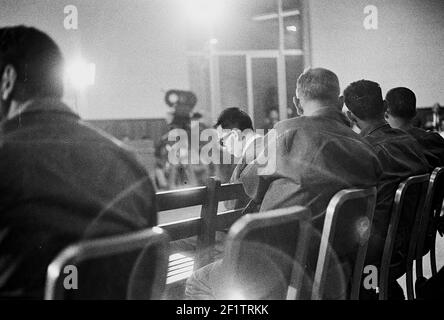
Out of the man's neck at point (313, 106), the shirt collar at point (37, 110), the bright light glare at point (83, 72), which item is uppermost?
the bright light glare at point (83, 72)

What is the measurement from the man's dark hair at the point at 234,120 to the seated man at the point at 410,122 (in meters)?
0.81

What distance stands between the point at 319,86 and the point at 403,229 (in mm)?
681

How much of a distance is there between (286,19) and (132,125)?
405cm

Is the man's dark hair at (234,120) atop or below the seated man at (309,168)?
atop

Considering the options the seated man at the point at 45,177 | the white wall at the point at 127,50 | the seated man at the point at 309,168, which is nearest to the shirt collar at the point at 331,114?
the seated man at the point at 309,168

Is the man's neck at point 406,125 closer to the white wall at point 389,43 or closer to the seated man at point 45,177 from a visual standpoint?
the seated man at point 45,177

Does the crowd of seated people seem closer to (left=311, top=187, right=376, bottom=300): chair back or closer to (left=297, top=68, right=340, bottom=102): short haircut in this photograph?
(left=311, top=187, right=376, bottom=300): chair back

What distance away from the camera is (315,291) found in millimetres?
1159

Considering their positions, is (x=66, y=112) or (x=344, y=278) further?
(x=344, y=278)

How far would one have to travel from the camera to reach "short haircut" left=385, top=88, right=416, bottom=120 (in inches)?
95.1

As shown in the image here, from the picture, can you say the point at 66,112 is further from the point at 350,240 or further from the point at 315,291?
the point at 350,240

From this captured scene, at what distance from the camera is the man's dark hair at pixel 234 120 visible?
2.77 m

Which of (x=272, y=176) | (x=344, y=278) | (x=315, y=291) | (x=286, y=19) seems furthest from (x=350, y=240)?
(x=286, y=19)

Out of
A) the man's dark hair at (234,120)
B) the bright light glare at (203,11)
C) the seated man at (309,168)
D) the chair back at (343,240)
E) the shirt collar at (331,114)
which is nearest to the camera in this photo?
the chair back at (343,240)
